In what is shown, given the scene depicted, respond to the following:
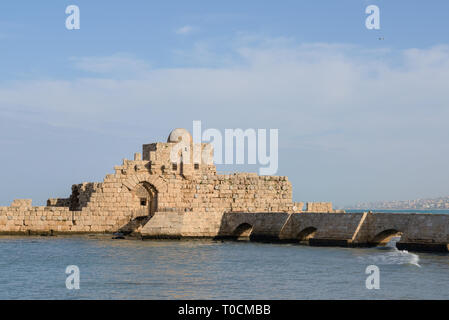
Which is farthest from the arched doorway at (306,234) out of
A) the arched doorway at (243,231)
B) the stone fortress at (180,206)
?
the arched doorway at (243,231)

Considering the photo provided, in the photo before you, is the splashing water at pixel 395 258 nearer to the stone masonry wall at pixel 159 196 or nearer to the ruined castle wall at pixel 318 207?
the ruined castle wall at pixel 318 207

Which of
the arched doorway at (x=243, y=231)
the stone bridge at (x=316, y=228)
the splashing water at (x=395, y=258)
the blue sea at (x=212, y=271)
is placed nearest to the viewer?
the blue sea at (x=212, y=271)

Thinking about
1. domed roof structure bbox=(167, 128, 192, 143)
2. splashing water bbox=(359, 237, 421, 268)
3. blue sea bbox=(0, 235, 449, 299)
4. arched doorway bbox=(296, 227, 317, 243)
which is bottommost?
blue sea bbox=(0, 235, 449, 299)

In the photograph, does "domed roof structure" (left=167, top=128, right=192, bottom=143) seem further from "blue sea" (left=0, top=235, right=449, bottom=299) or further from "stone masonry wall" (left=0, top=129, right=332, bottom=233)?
"blue sea" (left=0, top=235, right=449, bottom=299)

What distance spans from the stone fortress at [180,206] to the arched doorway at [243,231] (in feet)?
0.19

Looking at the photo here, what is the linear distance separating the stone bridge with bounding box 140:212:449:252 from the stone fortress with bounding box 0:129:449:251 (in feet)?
0.17

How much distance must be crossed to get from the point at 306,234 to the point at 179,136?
32.8 ft

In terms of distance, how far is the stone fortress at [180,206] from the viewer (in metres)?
31.7

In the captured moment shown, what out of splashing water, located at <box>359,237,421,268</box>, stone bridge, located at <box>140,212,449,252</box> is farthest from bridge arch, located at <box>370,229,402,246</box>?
splashing water, located at <box>359,237,421,268</box>

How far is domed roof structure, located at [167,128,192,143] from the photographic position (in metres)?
36.4

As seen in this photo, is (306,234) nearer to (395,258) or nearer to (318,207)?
(318,207)
